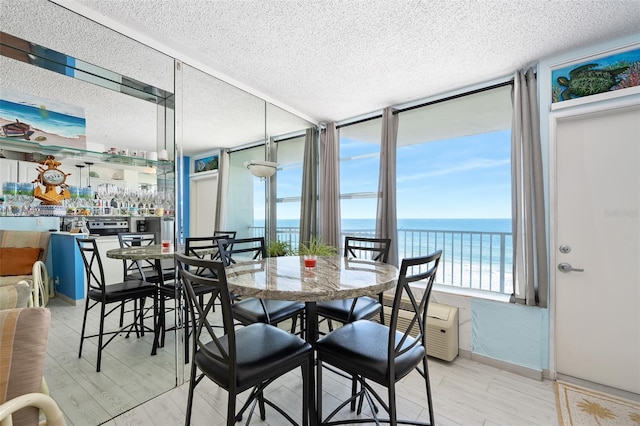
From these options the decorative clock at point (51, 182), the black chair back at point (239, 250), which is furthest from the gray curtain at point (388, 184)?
the decorative clock at point (51, 182)

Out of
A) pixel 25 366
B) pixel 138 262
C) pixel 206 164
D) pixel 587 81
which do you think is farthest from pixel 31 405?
pixel 587 81

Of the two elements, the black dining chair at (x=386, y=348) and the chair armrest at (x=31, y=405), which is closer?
the chair armrest at (x=31, y=405)

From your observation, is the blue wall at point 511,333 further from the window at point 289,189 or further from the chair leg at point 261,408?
the window at point 289,189

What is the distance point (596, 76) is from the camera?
83.4 inches

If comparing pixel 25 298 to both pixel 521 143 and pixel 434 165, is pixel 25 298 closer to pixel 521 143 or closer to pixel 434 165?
pixel 521 143

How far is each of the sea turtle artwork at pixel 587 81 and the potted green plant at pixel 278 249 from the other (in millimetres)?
3012

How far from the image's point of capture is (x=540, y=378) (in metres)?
2.22

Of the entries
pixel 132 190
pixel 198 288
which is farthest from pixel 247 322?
pixel 132 190

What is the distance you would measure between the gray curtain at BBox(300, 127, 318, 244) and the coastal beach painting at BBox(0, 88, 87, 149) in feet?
7.74

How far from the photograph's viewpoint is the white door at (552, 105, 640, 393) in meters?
2.02

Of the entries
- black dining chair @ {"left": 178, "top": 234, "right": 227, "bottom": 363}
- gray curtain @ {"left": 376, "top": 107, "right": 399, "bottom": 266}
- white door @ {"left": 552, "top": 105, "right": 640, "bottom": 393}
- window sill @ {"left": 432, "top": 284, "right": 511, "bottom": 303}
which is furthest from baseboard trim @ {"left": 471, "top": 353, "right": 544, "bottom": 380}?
black dining chair @ {"left": 178, "top": 234, "right": 227, "bottom": 363}

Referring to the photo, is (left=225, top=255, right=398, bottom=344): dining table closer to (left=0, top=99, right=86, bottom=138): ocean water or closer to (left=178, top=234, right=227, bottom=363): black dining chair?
(left=178, top=234, right=227, bottom=363): black dining chair

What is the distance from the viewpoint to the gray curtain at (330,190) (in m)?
3.65

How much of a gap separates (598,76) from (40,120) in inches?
150
